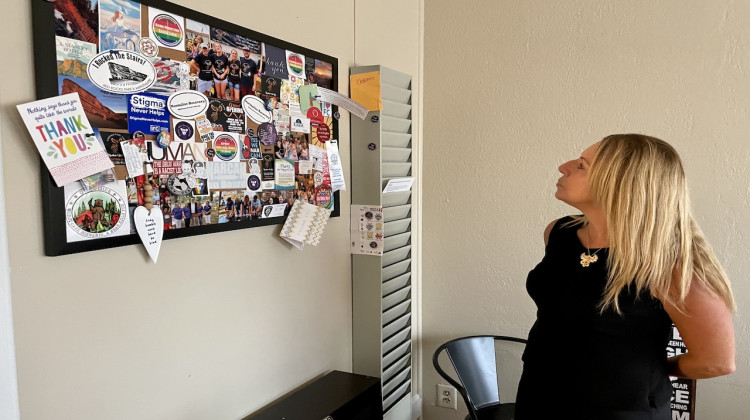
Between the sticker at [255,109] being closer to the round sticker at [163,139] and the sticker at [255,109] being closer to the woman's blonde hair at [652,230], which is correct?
the round sticker at [163,139]

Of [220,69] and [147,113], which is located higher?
[220,69]

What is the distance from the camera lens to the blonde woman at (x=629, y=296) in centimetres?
127

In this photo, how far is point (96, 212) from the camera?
45.6 inches

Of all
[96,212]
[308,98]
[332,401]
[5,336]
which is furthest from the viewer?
[308,98]

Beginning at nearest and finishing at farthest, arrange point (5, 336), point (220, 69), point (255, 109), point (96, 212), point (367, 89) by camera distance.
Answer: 1. point (5, 336)
2. point (96, 212)
3. point (220, 69)
4. point (255, 109)
5. point (367, 89)

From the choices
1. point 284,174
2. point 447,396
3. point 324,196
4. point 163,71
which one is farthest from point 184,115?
point 447,396

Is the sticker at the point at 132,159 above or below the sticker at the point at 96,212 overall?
above

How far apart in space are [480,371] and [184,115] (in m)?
1.71

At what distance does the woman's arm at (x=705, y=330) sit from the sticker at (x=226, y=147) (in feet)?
3.98

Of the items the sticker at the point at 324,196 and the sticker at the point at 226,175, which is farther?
the sticker at the point at 324,196

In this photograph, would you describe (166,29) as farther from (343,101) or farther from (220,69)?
(343,101)

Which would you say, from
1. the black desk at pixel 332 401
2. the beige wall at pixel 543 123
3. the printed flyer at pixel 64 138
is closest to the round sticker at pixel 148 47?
the printed flyer at pixel 64 138

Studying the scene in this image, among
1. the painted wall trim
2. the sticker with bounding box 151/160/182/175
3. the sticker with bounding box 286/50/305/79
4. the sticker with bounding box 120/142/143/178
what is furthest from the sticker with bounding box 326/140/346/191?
the painted wall trim

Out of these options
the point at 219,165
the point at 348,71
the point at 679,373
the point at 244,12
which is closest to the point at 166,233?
the point at 219,165
